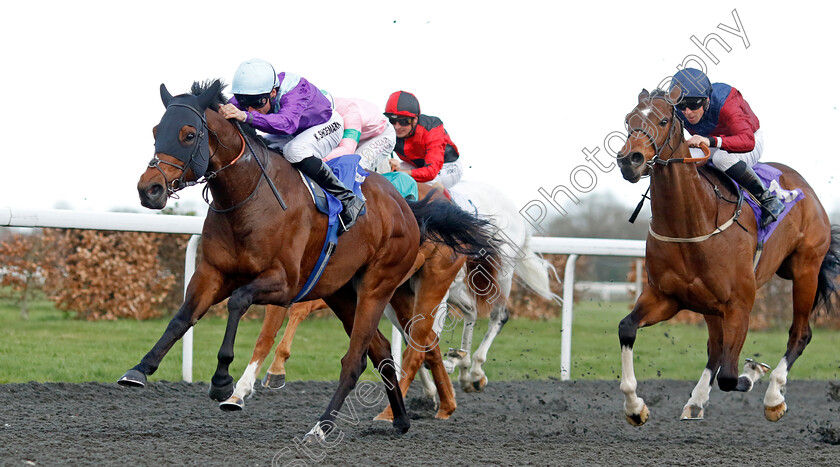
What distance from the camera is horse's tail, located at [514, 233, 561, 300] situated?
24.3ft

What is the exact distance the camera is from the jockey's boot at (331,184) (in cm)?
418

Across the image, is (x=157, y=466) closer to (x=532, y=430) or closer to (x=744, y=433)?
(x=532, y=430)

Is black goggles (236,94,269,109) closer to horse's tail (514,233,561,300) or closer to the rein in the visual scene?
the rein

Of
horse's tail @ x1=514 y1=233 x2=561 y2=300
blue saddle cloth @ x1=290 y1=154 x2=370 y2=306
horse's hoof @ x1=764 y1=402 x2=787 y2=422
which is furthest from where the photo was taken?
horse's tail @ x1=514 y1=233 x2=561 y2=300

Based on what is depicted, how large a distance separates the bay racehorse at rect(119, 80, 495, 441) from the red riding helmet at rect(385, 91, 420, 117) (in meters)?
1.23

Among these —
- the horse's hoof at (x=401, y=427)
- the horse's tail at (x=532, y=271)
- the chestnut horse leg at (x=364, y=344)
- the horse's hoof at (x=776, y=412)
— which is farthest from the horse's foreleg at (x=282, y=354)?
the horse's hoof at (x=776, y=412)

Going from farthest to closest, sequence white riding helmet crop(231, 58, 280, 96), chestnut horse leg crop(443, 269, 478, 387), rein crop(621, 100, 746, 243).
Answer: chestnut horse leg crop(443, 269, 478, 387) < rein crop(621, 100, 746, 243) < white riding helmet crop(231, 58, 280, 96)

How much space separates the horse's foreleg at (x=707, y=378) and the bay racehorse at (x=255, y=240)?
1.72 m

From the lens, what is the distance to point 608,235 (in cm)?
2100

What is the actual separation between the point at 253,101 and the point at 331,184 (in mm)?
539

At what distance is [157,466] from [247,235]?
3.48 ft

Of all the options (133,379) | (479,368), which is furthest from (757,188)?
(133,379)

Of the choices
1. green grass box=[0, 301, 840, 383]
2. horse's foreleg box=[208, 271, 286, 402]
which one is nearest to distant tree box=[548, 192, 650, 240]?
green grass box=[0, 301, 840, 383]

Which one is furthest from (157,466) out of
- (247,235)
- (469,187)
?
(469,187)
